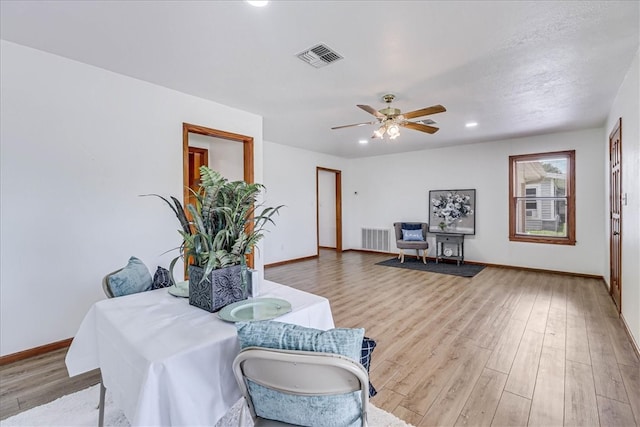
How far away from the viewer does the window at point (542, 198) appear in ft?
17.8

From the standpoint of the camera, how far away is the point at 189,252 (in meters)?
1.52

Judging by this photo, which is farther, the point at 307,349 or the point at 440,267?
the point at 440,267

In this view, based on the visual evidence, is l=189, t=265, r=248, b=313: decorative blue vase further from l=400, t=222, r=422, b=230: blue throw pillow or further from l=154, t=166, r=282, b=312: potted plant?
l=400, t=222, r=422, b=230: blue throw pillow

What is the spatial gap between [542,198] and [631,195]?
3.16 m

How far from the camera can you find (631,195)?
9.16 feet

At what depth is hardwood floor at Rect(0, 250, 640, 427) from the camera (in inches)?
75.2

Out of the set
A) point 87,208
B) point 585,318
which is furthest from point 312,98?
point 585,318

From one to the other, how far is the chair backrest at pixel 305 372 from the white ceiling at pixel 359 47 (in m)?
2.07

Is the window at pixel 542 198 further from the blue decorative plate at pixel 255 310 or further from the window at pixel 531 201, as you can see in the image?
the blue decorative plate at pixel 255 310

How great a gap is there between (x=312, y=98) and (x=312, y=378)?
332 cm

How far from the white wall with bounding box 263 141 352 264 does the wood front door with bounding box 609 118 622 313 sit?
15.8 feet

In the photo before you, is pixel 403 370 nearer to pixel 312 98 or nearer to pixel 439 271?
pixel 312 98

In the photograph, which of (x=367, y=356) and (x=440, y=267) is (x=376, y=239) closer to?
(x=440, y=267)

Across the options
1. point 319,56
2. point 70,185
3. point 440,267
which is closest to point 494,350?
point 319,56
